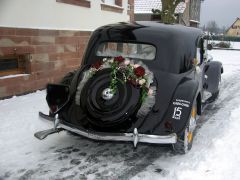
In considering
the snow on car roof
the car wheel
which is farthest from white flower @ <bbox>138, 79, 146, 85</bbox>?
the snow on car roof

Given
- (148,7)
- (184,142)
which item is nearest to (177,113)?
(184,142)

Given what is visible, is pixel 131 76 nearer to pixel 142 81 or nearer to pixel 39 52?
pixel 142 81

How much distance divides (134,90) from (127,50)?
112 centimetres

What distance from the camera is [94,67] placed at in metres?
5.16

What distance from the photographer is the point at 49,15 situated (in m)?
9.19

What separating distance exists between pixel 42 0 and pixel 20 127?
13.6ft

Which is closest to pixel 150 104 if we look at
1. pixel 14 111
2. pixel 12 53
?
pixel 14 111

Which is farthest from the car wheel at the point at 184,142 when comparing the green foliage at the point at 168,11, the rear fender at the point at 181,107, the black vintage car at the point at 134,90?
the green foliage at the point at 168,11

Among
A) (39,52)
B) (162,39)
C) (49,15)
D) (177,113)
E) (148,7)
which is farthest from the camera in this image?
(148,7)

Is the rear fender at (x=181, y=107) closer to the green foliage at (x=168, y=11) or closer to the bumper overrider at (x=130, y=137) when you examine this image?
the bumper overrider at (x=130, y=137)

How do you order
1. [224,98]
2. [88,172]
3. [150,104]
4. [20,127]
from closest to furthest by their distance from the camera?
[88,172]
[150,104]
[20,127]
[224,98]

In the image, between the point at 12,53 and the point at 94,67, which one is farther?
the point at 12,53

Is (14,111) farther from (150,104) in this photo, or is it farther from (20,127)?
(150,104)

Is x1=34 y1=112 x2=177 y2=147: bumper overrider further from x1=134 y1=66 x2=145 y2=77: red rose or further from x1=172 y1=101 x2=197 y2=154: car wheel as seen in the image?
x1=134 y1=66 x2=145 y2=77: red rose
